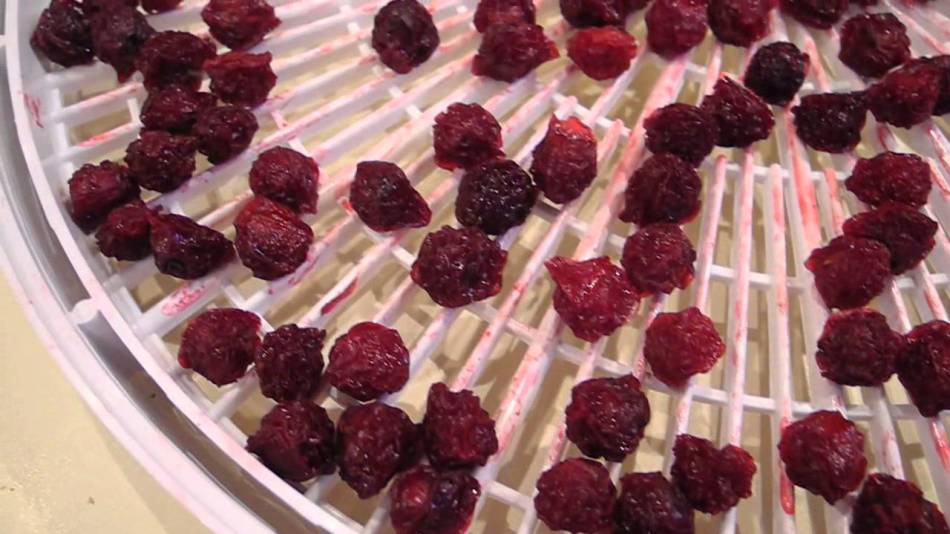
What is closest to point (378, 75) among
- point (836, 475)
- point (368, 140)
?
point (368, 140)

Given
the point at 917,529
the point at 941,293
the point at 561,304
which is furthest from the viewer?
the point at 941,293

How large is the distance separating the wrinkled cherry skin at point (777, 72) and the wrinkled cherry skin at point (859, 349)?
1.00 feet

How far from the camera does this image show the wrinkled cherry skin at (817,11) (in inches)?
42.2

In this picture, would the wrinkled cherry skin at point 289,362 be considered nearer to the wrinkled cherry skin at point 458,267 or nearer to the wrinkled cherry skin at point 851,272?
the wrinkled cherry skin at point 458,267

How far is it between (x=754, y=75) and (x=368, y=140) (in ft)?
1.62

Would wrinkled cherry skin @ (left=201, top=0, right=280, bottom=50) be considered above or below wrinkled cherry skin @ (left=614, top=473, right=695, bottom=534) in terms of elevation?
above

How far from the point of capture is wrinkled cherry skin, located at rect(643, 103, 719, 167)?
3.18 ft

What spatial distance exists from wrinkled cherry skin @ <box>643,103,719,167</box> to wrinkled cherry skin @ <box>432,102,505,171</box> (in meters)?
0.19

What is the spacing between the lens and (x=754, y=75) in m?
1.04

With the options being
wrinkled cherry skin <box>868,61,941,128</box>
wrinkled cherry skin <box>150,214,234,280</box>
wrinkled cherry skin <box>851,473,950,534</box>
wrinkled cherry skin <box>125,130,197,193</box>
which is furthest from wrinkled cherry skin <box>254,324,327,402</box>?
wrinkled cherry skin <box>868,61,941,128</box>

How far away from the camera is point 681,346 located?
0.85m

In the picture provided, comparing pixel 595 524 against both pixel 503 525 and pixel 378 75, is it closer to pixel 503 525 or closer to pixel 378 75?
pixel 503 525

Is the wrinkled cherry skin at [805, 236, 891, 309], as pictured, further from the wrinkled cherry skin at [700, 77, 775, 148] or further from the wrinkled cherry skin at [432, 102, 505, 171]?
the wrinkled cherry skin at [432, 102, 505, 171]

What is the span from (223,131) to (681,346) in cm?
56
